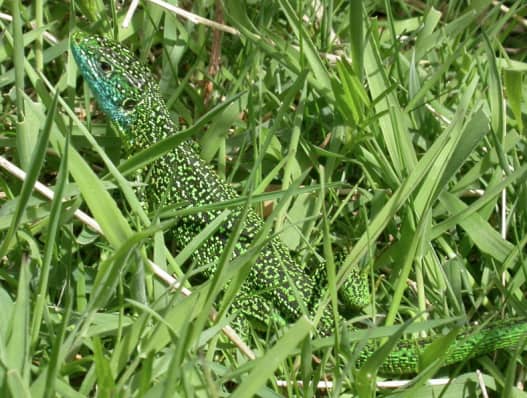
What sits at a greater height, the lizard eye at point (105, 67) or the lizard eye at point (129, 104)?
the lizard eye at point (105, 67)

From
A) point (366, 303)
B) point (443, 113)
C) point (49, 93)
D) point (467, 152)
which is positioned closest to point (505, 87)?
point (443, 113)

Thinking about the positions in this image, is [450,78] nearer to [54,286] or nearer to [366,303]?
[366,303]

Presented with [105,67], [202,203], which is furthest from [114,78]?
[202,203]

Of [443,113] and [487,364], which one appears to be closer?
[487,364]

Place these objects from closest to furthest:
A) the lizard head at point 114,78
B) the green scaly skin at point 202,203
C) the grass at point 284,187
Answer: the grass at point 284,187, the green scaly skin at point 202,203, the lizard head at point 114,78

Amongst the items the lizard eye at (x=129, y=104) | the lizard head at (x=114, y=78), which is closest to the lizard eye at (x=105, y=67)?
the lizard head at (x=114, y=78)

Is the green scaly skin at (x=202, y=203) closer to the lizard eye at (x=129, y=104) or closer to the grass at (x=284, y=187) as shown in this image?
the lizard eye at (x=129, y=104)

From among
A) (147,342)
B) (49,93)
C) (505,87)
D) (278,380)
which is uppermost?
(505,87)

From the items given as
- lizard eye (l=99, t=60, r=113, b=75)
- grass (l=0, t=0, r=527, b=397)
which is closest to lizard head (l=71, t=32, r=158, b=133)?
lizard eye (l=99, t=60, r=113, b=75)

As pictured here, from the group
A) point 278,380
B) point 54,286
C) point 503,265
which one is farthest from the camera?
point 503,265
